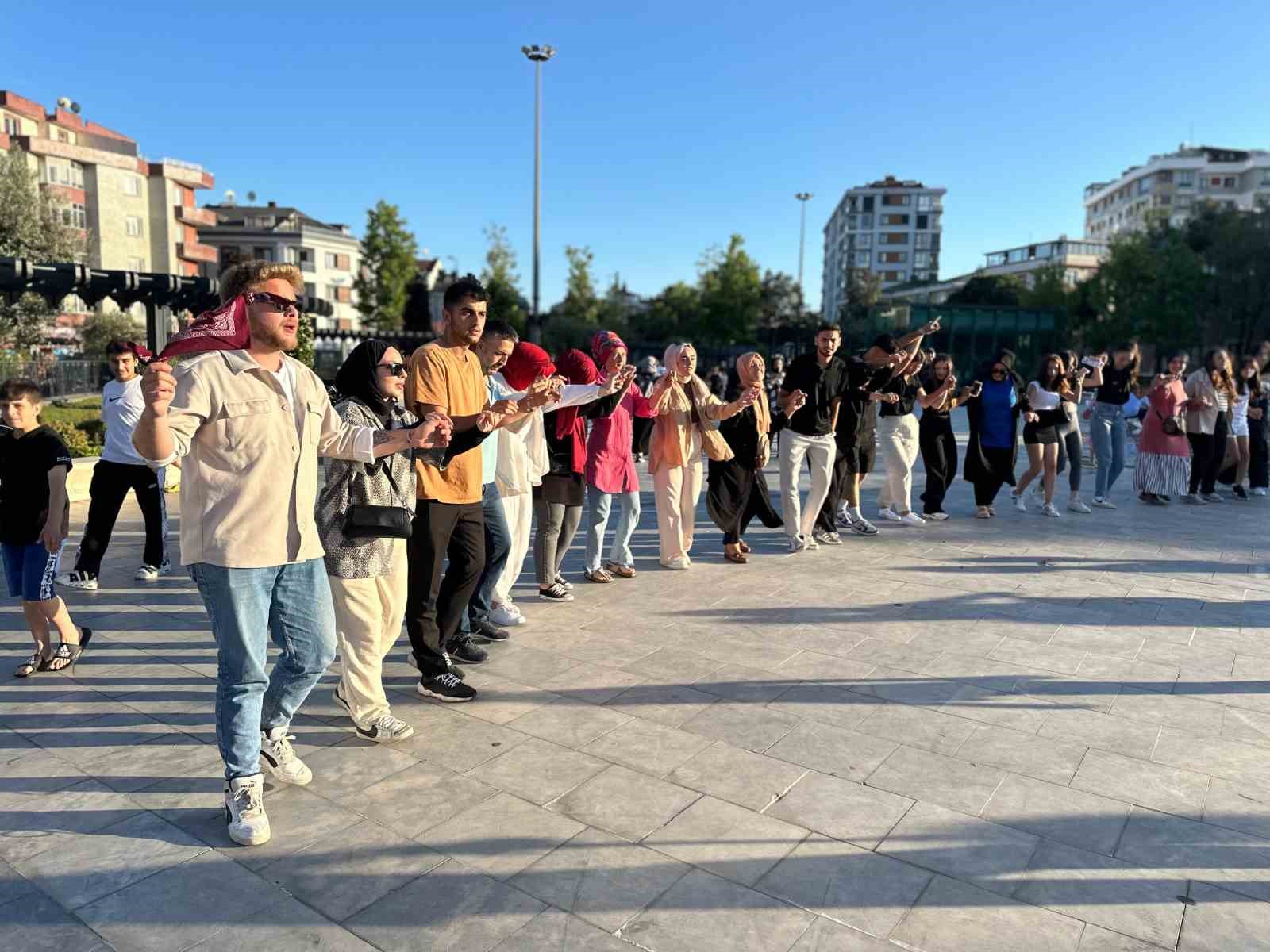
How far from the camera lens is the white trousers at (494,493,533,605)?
5262mm

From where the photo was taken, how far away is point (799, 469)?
7977 mm

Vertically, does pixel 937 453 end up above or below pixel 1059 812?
above

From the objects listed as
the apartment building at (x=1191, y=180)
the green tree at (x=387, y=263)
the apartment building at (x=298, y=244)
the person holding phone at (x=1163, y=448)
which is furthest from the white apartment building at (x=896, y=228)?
the person holding phone at (x=1163, y=448)

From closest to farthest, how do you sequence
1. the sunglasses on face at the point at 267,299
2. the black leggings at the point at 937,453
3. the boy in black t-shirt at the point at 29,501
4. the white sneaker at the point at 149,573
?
the sunglasses on face at the point at 267,299 < the boy in black t-shirt at the point at 29,501 < the white sneaker at the point at 149,573 < the black leggings at the point at 937,453

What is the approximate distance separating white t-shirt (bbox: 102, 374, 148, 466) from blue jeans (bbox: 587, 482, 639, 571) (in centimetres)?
323

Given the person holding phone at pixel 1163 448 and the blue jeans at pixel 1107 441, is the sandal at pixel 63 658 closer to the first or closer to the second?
the blue jeans at pixel 1107 441

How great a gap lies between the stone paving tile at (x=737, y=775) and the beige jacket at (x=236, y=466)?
68.7 inches

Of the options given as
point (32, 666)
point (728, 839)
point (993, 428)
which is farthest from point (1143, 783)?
point (993, 428)

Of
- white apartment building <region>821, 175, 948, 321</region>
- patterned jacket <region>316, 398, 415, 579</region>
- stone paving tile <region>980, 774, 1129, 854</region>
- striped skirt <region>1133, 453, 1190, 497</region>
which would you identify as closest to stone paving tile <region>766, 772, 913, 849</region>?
stone paving tile <region>980, 774, 1129, 854</region>

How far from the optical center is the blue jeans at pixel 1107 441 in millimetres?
10555

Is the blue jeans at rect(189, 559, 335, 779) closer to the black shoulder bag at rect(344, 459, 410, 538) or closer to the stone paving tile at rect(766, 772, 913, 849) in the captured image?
the black shoulder bag at rect(344, 459, 410, 538)

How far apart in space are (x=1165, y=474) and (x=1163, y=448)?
12.3 inches

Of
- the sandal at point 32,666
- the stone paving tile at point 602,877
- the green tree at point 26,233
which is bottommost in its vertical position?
the stone paving tile at point 602,877

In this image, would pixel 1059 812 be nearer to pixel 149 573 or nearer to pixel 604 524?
pixel 604 524
